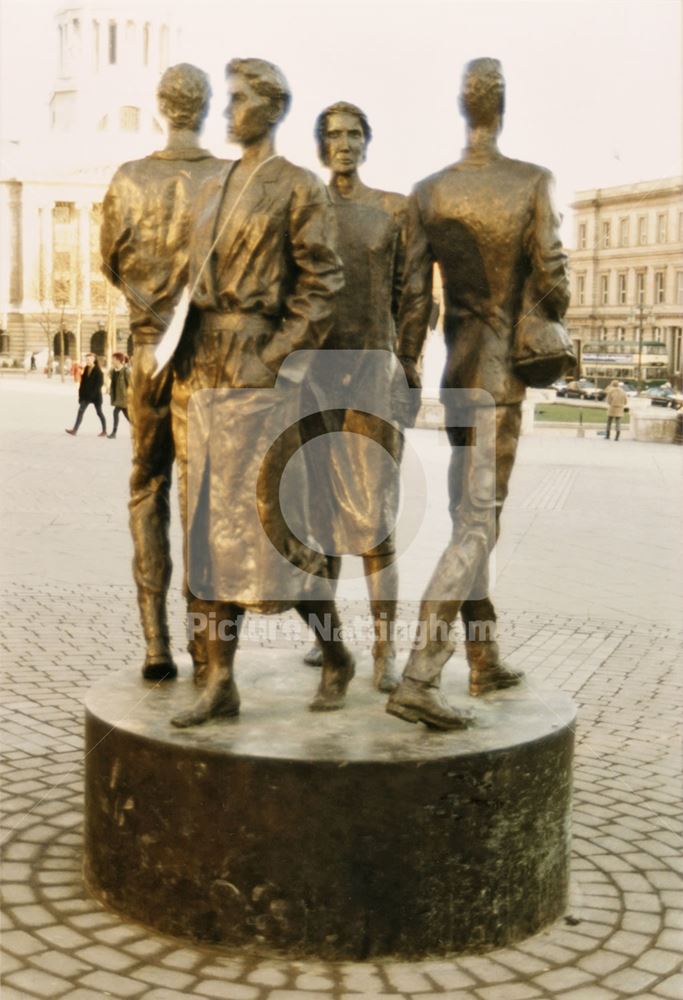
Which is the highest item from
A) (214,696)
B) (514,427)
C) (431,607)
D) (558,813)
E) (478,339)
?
(478,339)

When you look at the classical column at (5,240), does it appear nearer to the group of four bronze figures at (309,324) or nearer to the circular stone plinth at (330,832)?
the group of four bronze figures at (309,324)

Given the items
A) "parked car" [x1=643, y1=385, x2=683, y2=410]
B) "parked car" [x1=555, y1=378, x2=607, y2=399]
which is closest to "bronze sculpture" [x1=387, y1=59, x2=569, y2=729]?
"parked car" [x1=643, y1=385, x2=683, y2=410]

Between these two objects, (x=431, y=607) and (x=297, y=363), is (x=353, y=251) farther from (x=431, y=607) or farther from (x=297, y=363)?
(x=431, y=607)

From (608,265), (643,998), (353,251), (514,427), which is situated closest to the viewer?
(643,998)

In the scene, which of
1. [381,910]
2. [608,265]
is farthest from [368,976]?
[608,265]

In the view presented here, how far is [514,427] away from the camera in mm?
4586

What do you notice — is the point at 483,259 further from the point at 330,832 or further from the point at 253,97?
the point at 330,832

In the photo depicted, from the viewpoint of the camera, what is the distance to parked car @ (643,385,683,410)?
45.5 m

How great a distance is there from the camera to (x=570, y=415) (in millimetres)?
37719

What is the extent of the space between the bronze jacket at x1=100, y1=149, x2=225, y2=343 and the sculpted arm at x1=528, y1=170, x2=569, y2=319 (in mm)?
1193

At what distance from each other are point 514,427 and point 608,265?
67.0m

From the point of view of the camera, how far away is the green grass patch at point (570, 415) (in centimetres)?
3356

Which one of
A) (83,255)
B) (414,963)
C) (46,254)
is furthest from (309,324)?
(46,254)

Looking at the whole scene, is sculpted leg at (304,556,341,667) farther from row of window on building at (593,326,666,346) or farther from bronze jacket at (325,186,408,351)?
row of window on building at (593,326,666,346)
